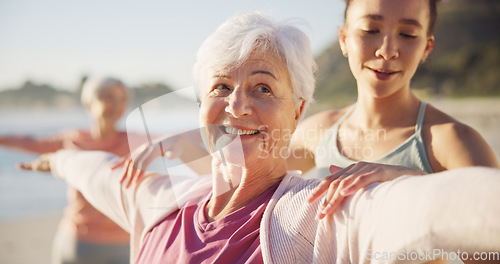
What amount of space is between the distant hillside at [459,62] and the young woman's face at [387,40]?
126ft

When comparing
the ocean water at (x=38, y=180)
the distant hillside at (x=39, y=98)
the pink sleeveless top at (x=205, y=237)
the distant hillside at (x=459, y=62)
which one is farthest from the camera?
the distant hillside at (x=459, y=62)

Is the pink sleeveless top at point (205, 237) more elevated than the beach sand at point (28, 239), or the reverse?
the pink sleeveless top at point (205, 237)

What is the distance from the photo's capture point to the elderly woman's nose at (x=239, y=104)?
1.41 metres

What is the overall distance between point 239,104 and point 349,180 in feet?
1.64

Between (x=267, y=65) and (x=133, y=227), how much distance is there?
0.85 m

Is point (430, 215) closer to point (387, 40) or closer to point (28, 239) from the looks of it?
point (387, 40)

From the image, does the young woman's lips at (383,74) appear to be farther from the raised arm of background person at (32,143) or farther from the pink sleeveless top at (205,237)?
the raised arm of background person at (32,143)

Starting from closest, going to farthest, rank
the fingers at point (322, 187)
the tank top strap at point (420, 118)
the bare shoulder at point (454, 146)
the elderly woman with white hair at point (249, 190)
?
the elderly woman with white hair at point (249, 190) → the fingers at point (322, 187) → the bare shoulder at point (454, 146) → the tank top strap at point (420, 118)

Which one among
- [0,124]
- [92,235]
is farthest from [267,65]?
A: [0,124]

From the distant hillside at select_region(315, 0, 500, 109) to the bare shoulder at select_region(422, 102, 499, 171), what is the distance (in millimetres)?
38500

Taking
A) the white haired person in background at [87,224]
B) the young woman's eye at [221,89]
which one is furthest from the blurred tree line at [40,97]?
the young woman's eye at [221,89]

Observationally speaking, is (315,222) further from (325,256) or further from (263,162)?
(263,162)

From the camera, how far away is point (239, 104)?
4.65 ft

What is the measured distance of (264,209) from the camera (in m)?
1.38
